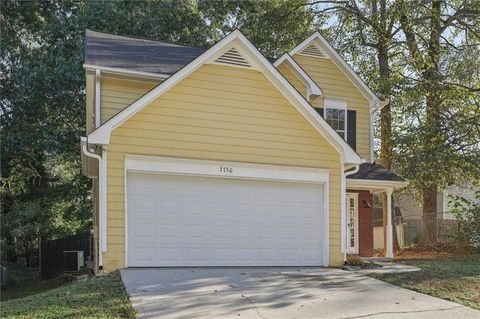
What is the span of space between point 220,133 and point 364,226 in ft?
24.9

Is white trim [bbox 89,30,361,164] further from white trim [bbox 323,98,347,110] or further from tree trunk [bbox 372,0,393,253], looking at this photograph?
tree trunk [bbox 372,0,393,253]

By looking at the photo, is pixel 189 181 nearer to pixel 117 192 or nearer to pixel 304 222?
pixel 117 192

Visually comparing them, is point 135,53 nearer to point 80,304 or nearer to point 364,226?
point 80,304

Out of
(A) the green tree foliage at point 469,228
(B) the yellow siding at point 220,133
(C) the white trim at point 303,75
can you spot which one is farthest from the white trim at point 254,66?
(A) the green tree foliage at point 469,228

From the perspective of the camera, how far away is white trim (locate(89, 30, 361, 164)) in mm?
10109

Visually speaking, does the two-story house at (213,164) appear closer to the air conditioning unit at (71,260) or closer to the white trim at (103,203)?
the white trim at (103,203)

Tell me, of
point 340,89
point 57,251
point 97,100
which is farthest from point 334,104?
point 57,251

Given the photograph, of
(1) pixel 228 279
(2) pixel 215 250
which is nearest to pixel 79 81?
(2) pixel 215 250

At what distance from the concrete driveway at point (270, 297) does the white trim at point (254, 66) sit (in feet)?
9.81

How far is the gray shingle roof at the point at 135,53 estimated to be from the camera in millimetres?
12570

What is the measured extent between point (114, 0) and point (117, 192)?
1363cm

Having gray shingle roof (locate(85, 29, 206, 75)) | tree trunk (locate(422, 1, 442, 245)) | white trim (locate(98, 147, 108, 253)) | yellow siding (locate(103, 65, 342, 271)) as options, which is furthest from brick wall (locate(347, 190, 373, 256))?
white trim (locate(98, 147, 108, 253))

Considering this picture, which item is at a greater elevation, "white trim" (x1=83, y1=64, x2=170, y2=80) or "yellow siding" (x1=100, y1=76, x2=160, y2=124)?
"white trim" (x1=83, y1=64, x2=170, y2=80)

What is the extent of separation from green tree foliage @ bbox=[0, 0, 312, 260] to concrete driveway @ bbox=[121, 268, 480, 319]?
12.1 m
